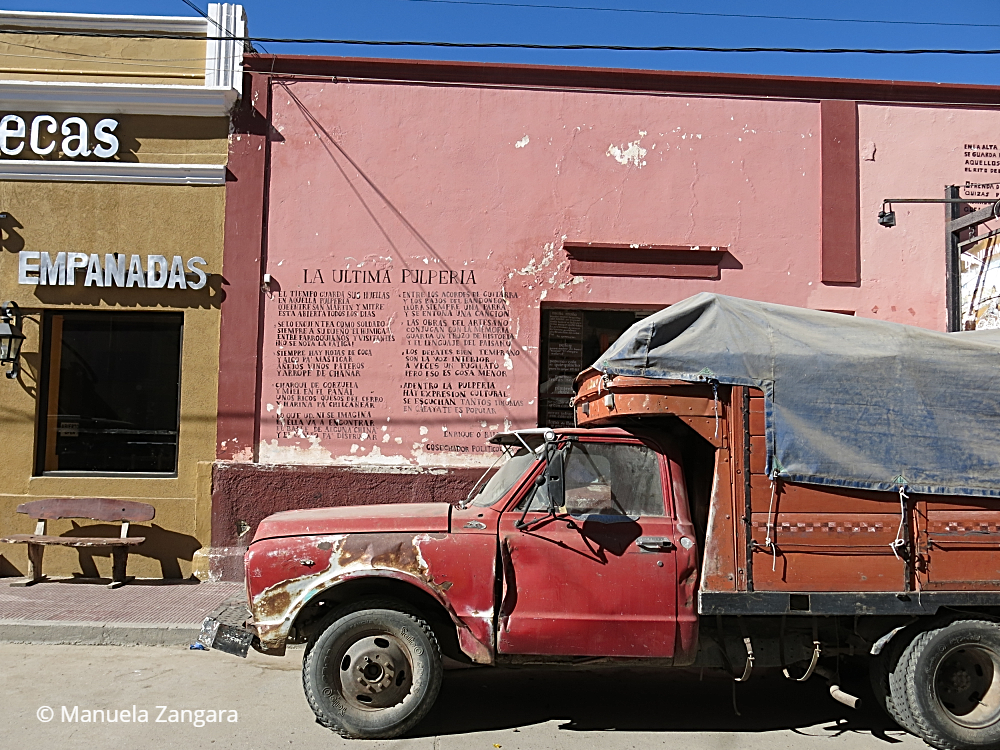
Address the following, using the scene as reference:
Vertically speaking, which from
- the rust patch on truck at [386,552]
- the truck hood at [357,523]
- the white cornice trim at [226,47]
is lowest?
the rust patch on truck at [386,552]

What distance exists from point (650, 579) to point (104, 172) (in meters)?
8.34

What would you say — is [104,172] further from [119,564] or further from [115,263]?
[119,564]

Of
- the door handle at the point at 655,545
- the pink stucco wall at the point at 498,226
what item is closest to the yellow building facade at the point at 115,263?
the pink stucco wall at the point at 498,226

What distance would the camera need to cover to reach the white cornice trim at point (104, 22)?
34.4 feet

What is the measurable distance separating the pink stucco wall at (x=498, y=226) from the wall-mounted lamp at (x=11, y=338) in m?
2.82

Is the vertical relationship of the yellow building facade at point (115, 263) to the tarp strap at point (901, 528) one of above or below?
above

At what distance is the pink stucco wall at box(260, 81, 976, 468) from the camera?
10.3 metres

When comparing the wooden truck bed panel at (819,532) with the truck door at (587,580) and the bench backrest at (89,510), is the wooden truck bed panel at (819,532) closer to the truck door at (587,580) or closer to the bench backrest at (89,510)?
the truck door at (587,580)

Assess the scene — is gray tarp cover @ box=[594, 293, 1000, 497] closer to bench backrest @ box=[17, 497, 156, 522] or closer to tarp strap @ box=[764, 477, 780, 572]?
tarp strap @ box=[764, 477, 780, 572]

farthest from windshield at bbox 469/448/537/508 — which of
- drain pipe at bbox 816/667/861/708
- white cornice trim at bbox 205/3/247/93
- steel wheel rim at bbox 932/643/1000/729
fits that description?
white cornice trim at bbox 205/3/247/93

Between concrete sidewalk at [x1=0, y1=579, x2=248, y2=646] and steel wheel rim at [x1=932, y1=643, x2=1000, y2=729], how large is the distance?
492cm

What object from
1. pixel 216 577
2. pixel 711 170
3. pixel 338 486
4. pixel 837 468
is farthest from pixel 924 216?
pixel 216 577

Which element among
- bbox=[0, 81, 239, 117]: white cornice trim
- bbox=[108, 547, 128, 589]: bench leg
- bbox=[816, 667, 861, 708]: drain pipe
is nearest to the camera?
bbox=[816, 667, 861, 708]: drain pipe

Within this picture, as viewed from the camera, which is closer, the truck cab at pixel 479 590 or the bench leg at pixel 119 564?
the truck cab at pixel 479 590
